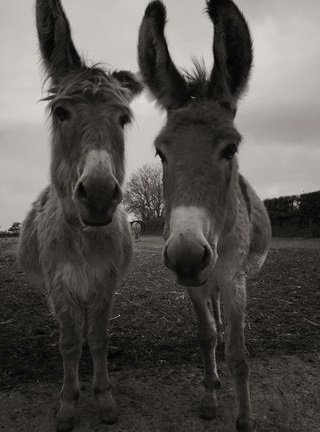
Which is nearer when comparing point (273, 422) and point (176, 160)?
point (176, 160)

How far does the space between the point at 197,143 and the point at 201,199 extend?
393 mm

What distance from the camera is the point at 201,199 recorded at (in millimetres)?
2141

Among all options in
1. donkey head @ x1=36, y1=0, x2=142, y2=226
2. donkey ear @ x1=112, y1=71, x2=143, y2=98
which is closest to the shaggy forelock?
donkey head @ x1=36, y1=0, x2=142, y2=226

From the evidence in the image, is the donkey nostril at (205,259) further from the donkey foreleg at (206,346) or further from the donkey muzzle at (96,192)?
the donkey foreleg at (206,346)

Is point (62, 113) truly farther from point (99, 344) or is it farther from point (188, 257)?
point (99, 344)

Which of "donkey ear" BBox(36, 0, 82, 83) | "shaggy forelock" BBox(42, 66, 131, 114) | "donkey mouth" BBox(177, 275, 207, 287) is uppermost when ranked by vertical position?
"donkey ear" BBox(36, 0, 82, 83)

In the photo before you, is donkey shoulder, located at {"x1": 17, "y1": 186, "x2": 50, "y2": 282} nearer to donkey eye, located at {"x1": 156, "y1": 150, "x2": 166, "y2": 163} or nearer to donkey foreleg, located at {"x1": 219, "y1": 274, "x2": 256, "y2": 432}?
donkey eye, located at {"x1": 156, "y1": 150, "x2": 166, "y2": 163}

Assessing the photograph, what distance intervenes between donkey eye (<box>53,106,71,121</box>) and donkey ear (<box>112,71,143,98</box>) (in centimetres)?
85

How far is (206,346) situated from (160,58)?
247cm

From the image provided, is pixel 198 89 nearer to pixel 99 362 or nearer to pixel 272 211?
pixel 99 362

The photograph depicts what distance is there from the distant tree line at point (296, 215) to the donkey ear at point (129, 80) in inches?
590

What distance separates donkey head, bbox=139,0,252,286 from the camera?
1972 mm

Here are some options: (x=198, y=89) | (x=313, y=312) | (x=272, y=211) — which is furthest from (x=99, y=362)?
(x=272, y=211)

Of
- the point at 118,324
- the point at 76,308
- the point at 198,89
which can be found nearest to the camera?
the point at 198,89
